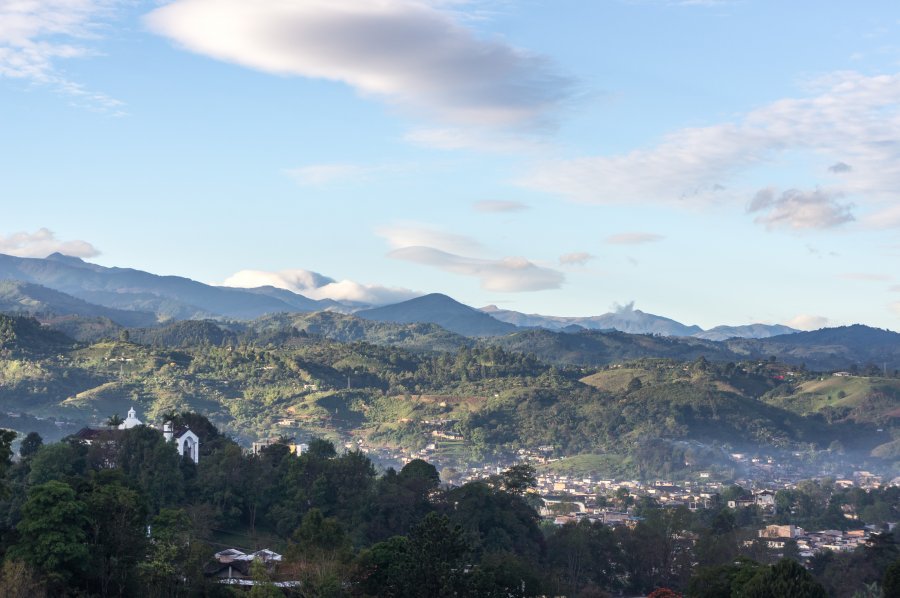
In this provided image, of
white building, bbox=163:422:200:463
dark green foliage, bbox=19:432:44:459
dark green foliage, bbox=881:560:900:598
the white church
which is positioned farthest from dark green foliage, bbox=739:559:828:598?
dark green foliage, bbox=19:432:44:459

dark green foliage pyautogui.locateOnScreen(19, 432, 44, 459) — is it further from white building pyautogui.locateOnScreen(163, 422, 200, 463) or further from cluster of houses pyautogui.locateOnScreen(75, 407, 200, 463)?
white building pyautogui.locateOnScreen(163, 422, 200, 463)

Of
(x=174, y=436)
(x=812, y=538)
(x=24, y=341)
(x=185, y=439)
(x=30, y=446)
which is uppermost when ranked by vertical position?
(x=24, y=341)

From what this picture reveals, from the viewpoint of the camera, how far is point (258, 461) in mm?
66125

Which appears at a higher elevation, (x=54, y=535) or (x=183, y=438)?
(x=183, y=438)

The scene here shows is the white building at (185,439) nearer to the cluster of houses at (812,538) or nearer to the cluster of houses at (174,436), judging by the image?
the cluster of houses at (174,436)

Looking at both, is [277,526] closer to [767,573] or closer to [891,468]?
[767,573]

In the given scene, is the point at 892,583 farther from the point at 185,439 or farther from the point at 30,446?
the point at 30,446

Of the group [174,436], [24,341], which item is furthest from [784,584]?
[24,341]

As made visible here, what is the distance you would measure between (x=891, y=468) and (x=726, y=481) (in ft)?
118

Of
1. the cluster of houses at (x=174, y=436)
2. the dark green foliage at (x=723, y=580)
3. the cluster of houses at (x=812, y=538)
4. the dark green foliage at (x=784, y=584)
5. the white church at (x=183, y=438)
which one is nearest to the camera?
the dark green foliage at (x=784, y=584)

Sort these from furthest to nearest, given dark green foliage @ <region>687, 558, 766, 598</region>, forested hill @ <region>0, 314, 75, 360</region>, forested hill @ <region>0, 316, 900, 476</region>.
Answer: forested hill @ <region>0, 314, 75, 360</region> → forested hill @ <region>0, 316, 900, 476</region> → dark green foliage @ <region>687, 558, 766, 598</region>

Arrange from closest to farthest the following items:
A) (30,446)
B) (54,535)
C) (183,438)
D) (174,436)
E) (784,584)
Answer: (784,584) < (54,535) < (30,446) < (174,436) < (183,438)

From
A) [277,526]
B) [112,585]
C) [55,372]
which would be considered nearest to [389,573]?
[112,585]

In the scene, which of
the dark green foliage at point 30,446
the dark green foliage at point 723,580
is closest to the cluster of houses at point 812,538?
the dark green foliage at point 723,580
